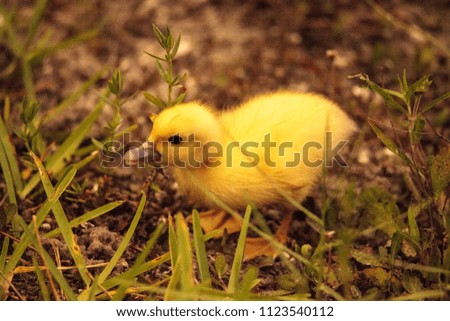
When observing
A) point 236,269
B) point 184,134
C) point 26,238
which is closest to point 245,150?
point 184,134

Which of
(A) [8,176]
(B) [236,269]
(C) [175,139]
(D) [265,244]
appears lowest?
(D) [265,244]

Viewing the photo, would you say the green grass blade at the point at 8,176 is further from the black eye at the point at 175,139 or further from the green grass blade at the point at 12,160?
the black eye at the point at 175,139

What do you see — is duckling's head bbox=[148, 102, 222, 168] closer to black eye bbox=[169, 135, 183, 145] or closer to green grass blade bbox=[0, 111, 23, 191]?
black eye bbox=[169, 135, 183, 145]

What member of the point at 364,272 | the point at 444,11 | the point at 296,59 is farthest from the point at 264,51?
the point at 364,272

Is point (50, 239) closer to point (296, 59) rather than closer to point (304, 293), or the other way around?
point (304, 293)

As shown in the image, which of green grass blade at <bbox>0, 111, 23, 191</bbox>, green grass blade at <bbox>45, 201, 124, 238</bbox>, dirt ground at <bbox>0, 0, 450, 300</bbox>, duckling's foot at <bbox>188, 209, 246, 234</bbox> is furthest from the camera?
dirt ground at <bbox>0, 0, 450, 300</bbox>

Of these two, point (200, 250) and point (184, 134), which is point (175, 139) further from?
point (200, 250)

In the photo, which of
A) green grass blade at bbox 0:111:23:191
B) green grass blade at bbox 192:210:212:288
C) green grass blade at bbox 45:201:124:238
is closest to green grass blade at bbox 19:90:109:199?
green grass blade at bbox 0:111:23:191
